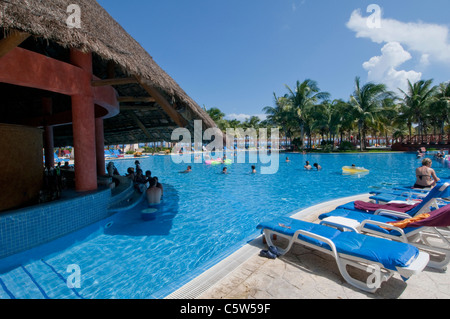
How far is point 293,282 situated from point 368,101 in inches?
1421

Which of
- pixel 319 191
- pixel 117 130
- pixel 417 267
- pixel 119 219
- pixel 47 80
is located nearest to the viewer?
pixel 417 267

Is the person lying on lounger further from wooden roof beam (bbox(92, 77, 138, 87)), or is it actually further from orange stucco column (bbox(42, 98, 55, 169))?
orange stucco column (bbox(42, 98, 55, 169))

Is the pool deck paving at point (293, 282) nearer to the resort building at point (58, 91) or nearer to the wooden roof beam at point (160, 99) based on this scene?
the resort building at point (58, 91)

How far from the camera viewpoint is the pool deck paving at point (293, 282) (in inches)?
103

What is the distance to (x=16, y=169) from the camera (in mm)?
4934

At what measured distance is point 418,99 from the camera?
31.2m

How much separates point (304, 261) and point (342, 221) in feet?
4.15

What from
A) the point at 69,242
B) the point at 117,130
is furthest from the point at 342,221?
the point at 117,130

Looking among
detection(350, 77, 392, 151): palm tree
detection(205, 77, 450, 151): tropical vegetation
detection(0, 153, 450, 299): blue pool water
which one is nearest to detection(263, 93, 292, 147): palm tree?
detection(205, 77, 450, 151): tropical vegetation

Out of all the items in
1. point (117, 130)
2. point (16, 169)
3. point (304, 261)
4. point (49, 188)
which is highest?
point (117, 130)

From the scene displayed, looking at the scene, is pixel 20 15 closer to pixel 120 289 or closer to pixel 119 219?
pixel 120 289

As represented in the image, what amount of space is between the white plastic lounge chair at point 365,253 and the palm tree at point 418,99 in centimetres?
3817

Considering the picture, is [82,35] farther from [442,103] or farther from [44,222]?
[442,103]
